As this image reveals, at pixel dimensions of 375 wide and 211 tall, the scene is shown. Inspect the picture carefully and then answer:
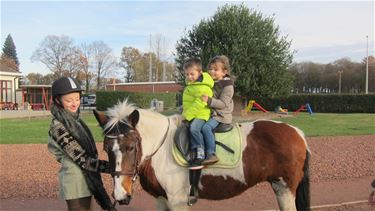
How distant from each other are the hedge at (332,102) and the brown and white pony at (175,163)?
121 ft

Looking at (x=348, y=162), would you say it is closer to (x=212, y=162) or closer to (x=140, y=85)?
(x=212, y=162)

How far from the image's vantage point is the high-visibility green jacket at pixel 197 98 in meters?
4.41

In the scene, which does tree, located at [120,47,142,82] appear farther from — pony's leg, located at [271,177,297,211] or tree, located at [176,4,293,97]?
pony's leg, located at [271,177,297,211]

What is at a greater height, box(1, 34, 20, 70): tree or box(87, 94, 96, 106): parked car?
box(1, 34, 20, 70): tree

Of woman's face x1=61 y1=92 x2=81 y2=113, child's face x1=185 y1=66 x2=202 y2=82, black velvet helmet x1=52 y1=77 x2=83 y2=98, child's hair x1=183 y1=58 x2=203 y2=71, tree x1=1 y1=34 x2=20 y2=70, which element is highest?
tree x1=1 y1=34 x2=20 y2=70

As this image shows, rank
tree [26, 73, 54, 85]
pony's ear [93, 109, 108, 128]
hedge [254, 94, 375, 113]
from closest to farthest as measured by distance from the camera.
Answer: pony's ear [93, 109, 108, 128] < hedge [254, 94, 375, 113] < tree [26, 73, 54, 85]

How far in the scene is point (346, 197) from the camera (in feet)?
25.9

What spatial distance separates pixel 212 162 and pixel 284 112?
1218 inches

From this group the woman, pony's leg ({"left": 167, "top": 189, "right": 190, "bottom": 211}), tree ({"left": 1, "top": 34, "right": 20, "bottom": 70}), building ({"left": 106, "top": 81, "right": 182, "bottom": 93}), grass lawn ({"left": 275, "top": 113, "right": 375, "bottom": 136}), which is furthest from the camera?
tree ({"left": 1, "top": 34, "right": 20, "bottom": 70})

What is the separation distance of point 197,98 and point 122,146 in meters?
1.08

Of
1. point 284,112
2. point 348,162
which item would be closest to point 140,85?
point 284,112

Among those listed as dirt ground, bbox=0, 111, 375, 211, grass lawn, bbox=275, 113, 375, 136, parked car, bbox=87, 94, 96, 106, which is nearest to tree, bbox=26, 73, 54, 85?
parked car, bbox=87, 94, 96, 106

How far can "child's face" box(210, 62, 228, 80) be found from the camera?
489 cm

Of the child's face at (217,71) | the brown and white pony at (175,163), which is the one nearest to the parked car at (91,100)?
the child's face at (217,71)
